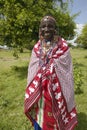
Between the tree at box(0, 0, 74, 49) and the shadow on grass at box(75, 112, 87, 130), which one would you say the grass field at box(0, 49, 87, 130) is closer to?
the shadow on grass at box(75, 112, 87, 130)

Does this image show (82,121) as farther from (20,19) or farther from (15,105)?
(20,19)

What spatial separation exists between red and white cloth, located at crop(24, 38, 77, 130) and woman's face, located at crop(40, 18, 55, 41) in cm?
19

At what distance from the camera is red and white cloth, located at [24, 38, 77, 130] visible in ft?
15.7

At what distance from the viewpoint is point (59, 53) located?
4758 mm

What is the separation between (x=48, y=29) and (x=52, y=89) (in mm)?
1038

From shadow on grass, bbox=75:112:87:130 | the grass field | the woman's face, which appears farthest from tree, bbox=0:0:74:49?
the woman's face

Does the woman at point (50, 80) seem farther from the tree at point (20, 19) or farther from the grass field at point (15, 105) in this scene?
the tree at point (20, 19)

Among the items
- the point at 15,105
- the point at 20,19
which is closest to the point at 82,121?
the point at 15,105

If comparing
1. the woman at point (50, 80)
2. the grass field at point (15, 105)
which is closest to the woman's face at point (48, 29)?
the woman at point (50, 80)

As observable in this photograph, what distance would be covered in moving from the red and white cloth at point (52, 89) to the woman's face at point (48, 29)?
19 cm

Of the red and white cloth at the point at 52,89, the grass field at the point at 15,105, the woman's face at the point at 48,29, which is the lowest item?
the grass field at the point at 15,105

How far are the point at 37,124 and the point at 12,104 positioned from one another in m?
3.54

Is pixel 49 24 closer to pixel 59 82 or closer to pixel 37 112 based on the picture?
pixel 59 82

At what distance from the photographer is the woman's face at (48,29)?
4.73 metres
